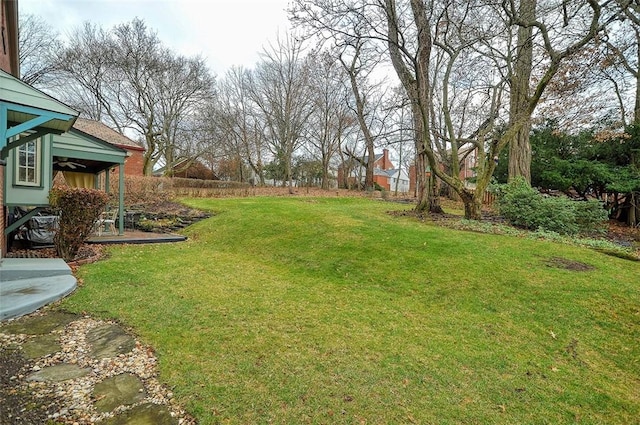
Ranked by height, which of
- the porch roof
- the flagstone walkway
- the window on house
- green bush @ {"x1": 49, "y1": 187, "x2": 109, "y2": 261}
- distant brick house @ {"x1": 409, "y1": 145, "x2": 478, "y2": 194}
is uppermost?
distant brick house @ {"x1": 409, "y1": 145, "x2": 478, "y2": 194}

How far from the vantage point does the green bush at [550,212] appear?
8695mm

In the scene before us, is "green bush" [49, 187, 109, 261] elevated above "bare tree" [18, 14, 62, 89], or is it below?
below

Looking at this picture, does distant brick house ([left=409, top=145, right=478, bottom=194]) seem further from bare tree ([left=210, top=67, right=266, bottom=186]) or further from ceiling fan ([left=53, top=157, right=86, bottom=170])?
bare tree ([left=210, top=67, right=266, bottom=186])

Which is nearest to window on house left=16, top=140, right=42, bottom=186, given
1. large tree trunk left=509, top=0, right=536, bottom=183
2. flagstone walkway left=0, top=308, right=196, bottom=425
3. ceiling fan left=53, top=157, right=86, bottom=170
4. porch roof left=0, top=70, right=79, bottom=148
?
ceiling fan left=53, top=157, right=86, bottom=170

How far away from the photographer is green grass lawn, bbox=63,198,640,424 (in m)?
2.64

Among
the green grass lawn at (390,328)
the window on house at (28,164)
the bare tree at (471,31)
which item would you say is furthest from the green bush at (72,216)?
the bare tree at (471,31)

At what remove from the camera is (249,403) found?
2.52 metres

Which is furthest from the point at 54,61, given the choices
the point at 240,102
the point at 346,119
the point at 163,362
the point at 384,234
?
the point at 163,362

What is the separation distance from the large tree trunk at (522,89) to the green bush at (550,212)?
82.0 inches

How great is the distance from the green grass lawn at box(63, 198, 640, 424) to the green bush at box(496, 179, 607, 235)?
6.99ft

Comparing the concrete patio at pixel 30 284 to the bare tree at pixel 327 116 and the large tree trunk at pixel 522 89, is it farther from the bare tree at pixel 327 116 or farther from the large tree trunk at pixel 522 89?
the bare tree at pixel 327 116

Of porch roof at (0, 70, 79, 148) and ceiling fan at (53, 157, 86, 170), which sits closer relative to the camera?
porch roof at (0, 70, 79, 148)

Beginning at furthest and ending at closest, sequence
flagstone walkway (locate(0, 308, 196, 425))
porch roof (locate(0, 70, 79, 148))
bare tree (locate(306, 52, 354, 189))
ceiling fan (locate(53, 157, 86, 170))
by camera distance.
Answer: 1. bare tree (locate(306, 52, 354, 189))
2. ceiling fan (locate(53, 157, 86, 170))
3. porch roof (locate(0, 70, 79, 148))
4. flagstone walkway (locate(0, 308, 196, 425))

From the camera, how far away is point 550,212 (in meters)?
8.85
